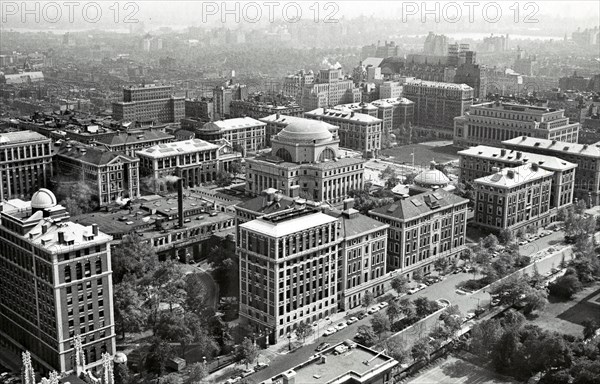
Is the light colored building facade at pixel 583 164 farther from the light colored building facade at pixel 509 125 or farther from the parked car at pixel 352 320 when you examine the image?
the parked car at pixel 352 320

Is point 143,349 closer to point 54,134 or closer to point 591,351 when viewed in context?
point 591,351

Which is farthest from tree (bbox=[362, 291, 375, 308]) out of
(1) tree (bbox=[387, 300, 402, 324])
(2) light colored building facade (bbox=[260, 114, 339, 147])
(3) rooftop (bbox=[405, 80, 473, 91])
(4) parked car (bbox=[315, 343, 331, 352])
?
(3) rooftop (bbox=[405, 80, 473, 91])

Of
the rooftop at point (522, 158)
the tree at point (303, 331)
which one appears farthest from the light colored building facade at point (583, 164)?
the tree at point (303, 331)

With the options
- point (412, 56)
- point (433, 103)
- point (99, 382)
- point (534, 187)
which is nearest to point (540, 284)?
point (534, 187)

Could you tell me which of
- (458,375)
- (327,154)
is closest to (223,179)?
(327,154)

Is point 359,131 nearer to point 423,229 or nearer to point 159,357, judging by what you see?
point 423,229

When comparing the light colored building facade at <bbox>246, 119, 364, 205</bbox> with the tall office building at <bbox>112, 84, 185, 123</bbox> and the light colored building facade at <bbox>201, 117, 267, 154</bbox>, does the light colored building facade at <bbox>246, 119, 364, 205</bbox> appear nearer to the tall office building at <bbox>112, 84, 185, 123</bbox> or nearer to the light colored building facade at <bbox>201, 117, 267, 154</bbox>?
the light colored building facade at <bbox>201, 117, 267, 154</bbox>
